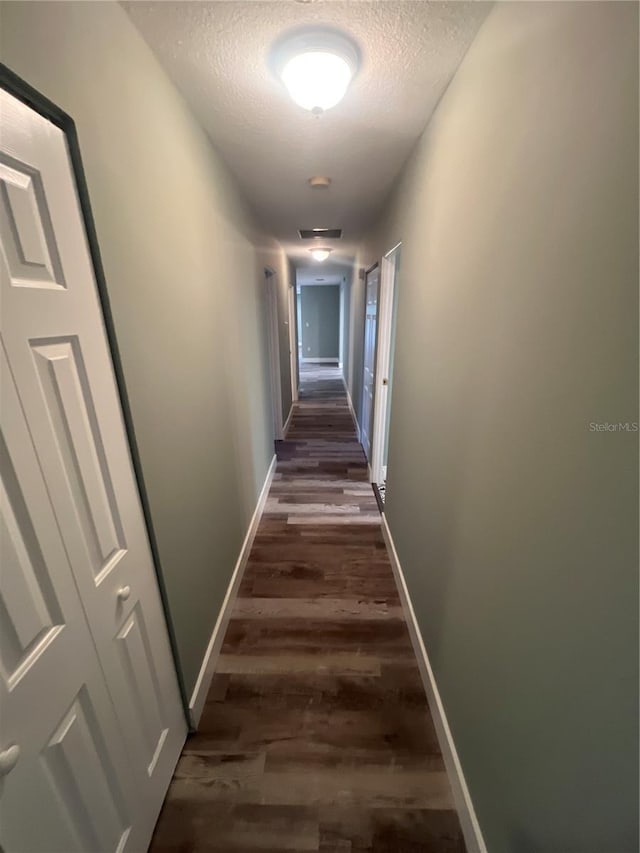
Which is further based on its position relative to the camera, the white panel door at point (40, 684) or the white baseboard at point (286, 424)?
the white baseboard at point (286, 424)

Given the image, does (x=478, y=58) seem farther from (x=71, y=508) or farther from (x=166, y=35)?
(x=71, y=508)

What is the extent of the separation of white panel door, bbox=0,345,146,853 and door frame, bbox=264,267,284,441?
3.10m

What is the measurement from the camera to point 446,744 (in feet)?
4.07

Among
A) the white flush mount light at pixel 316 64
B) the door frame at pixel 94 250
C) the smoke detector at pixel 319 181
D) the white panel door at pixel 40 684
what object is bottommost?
the white panel door at pixel 40 684

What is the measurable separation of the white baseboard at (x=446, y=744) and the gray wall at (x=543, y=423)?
0.06m

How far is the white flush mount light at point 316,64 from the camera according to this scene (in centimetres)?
98

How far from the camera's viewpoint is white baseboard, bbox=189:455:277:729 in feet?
4.56

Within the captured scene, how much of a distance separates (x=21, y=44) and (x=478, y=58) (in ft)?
3.78

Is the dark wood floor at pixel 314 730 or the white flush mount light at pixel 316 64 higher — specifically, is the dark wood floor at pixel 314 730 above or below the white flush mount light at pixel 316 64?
below

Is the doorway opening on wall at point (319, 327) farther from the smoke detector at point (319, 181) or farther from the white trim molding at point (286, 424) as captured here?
the smoke detector at point (319, 181)

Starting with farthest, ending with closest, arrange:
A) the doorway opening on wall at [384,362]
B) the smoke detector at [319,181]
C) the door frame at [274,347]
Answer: the door frame at [274,347]
the doorway opening on wall at [384,362]
the smoke detector at [319,181]

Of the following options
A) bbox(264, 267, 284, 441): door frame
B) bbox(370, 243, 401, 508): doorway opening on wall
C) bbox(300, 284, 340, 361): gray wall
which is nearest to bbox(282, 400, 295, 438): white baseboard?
bbox(264, 267, 284, 441): door frame

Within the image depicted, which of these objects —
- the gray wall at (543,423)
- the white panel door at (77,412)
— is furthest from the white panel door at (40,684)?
the gray wall at (543,423)

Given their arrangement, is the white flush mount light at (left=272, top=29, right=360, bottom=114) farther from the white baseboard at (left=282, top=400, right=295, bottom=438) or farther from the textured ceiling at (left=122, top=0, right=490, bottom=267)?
the white baseboard at (left=282, top=400, right=295, bottom=438)
